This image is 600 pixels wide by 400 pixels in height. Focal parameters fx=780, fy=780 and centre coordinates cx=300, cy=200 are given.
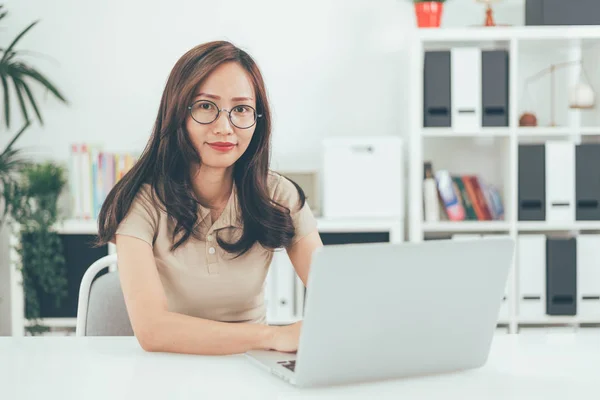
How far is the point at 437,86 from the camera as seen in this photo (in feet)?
10.9

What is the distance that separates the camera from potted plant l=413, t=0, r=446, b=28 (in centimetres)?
335

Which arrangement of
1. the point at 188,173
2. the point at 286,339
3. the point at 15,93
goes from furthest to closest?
the point at 15,93 < the point at 188,173 < the point at 286,339

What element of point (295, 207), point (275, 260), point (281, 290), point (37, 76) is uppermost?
point (37, 76)

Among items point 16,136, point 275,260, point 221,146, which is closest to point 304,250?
point 221,146

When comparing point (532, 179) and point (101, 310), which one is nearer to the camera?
point (101, 310)

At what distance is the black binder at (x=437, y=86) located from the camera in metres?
3.32

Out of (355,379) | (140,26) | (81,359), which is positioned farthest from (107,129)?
(355,379)

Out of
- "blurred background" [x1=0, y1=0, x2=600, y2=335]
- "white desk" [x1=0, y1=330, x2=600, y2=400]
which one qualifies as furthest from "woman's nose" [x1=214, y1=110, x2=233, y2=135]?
"blurred background" [x1=0, y1=0, x2=600, y2=335]

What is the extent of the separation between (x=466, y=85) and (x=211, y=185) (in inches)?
70.6

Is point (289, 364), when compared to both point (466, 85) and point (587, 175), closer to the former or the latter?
point (466, 85)

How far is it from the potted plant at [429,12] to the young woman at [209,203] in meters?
1.73

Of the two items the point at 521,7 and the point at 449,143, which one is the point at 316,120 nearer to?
the point at 449,143

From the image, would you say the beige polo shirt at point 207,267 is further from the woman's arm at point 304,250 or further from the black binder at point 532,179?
the black binder at point 532,179

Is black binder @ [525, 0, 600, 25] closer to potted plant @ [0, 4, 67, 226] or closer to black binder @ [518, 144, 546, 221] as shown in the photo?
black binder @ [518, 144, 546, 221]
